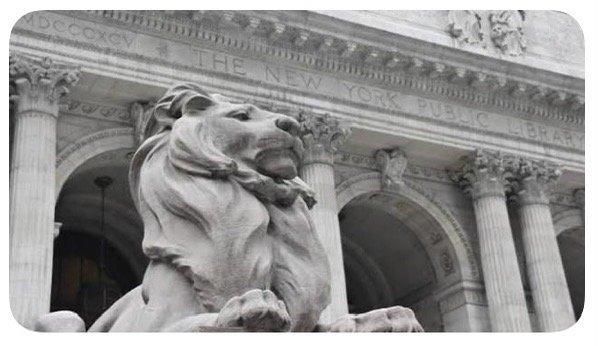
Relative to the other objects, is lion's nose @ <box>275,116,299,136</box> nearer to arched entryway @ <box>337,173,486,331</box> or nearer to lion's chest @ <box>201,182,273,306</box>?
lion's chest @ <box>201,182,273,306</box>

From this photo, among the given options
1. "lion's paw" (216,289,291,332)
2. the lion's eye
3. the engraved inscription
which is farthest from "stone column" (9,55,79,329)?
"lion's paw" (216,289,291,332)

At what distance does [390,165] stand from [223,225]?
1446 centimetres

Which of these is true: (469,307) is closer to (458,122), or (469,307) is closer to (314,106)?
(458,122)

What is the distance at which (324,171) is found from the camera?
16.3 metres

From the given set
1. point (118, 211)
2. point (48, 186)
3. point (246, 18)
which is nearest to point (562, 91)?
point (246, 18)

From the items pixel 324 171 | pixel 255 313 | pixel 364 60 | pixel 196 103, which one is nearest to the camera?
pixel 255 313

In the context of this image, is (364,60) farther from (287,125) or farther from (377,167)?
(287,125)

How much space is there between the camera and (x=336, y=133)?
1655cm

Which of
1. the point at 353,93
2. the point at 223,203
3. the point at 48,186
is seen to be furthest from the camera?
the point at 353,93

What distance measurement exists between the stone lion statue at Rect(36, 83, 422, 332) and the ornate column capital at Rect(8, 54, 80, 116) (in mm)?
10489

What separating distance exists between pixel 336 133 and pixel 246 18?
249cm

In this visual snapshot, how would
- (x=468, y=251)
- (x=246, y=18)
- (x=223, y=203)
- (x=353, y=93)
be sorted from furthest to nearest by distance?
1. (x=468, y=251)
2. (x=353, y=93)
3. (x=246, y=18)
4. (x=223, y=203)

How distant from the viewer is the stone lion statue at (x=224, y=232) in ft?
11.7

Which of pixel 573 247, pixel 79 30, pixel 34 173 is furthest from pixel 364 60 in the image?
pixel 573 247
